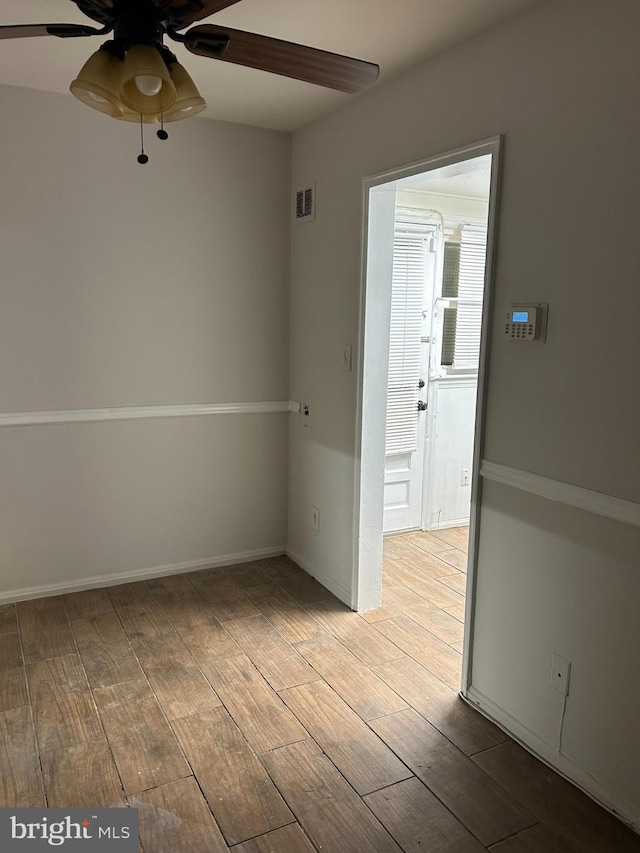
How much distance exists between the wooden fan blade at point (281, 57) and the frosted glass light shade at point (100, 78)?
0.19 m

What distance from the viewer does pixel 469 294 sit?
4453 mm

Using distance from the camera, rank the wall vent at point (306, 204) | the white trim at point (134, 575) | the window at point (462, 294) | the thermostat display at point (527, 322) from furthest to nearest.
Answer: the window at point (462, 294), the wall vent at point (306, 204), the white trim at point (134, 575), the thermostat display at point (527, 322)

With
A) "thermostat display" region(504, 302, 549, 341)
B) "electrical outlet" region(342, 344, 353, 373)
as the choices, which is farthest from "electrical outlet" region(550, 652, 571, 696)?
"electrical outlet" region(342, 344, 353, 373)

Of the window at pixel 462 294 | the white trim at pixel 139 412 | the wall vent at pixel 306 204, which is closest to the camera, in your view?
the white trim at pixel 139 412

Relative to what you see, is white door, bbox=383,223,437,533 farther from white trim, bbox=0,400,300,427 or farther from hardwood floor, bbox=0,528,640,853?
hardwood floor, bbox=0,528,640,853

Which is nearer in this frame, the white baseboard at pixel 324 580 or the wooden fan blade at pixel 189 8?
the wooden fan blade at pixel 189 8

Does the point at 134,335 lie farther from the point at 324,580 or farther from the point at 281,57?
the point at 281,57

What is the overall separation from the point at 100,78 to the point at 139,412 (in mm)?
2134

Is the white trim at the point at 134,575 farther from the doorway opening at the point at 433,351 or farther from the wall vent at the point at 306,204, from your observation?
the wall vent at the point at 306,204

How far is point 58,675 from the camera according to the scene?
2740mm

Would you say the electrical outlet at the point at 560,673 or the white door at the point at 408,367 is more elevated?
the white door at the point at 408,367

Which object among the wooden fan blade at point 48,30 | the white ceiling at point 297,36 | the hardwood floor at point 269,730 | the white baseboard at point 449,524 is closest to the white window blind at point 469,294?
the white baseboard at point 449,524

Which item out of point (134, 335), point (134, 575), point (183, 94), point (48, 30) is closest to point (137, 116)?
point (183, 94)

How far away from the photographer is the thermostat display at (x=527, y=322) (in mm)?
2152
